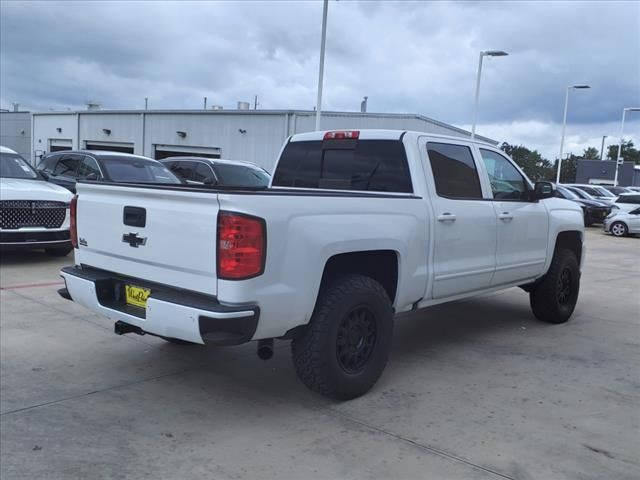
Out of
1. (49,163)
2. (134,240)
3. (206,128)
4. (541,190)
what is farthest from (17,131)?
(134,240)

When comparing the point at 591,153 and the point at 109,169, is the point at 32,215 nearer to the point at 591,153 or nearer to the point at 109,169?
the point at 109,169

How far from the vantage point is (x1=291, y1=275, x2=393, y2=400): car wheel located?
385cm

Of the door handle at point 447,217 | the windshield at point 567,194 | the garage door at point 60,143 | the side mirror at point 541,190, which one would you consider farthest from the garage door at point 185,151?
the door handle at point 447,217

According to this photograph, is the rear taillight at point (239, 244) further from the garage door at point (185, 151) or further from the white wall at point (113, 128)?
the white wall at point (113, 128)

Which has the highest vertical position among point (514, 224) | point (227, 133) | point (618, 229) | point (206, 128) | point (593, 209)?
point (206, 128)

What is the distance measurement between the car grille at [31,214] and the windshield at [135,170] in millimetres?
1548

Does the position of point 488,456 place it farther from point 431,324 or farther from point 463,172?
point 431,324

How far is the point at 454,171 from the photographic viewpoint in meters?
5.18

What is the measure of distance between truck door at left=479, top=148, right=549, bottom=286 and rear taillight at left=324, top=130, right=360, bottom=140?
1.32m

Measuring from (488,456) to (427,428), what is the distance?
0.47 metres

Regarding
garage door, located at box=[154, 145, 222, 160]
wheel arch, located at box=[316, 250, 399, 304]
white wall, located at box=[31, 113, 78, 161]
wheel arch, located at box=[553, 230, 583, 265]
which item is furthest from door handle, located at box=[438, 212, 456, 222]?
white wall, located at box=[31, 113, 78, 161]

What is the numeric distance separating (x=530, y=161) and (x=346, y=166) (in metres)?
108

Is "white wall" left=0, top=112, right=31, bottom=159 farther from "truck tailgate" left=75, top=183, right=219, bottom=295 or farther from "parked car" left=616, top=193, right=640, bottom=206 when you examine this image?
"truck tailgate" left=75, top=183, right=219, bottom=295

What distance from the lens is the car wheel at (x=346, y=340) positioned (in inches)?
151
